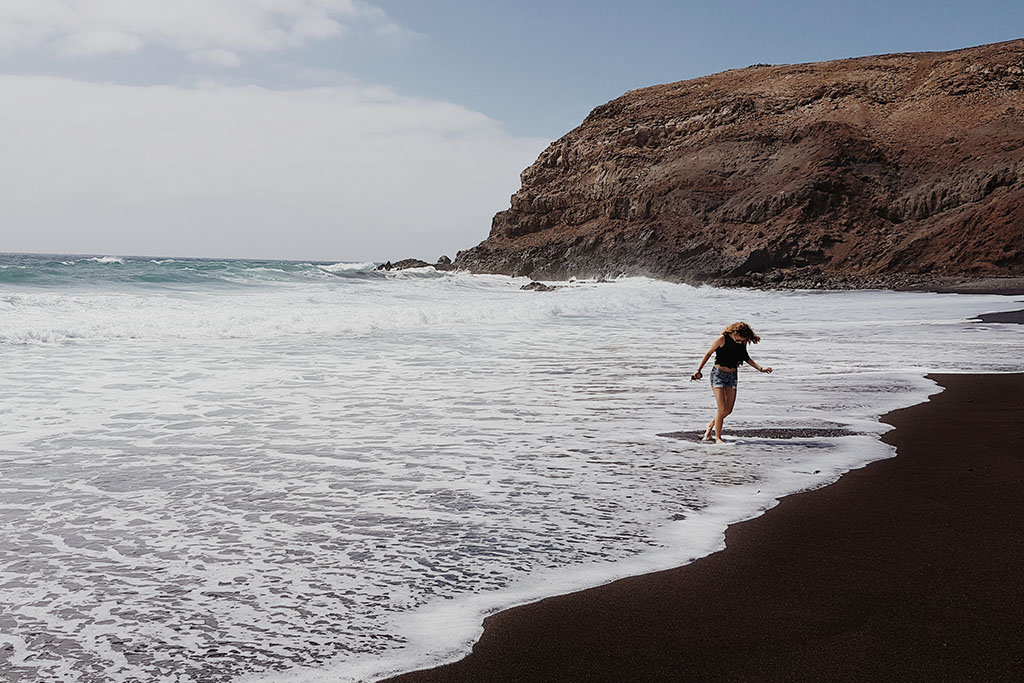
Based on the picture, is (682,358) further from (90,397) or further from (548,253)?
(548,253)

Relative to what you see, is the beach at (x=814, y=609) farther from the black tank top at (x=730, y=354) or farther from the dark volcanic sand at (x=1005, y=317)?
the dark volcanic sand at (x=1005, y=317)

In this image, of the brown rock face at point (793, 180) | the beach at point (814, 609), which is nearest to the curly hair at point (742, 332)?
the beach at point (814, 609)

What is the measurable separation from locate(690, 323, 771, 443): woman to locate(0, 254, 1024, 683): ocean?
12.3 inches

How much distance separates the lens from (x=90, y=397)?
25.1 ft

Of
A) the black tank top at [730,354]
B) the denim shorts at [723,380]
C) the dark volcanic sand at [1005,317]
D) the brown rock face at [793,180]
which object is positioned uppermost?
the brown rock face at [793,180]

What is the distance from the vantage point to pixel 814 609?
3020 millimetres

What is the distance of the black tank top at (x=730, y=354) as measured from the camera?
21.0 feet

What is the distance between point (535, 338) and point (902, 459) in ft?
30.7

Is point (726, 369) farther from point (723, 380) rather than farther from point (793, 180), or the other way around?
point (793, 180)

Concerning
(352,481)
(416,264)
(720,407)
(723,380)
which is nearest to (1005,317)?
(723,380)

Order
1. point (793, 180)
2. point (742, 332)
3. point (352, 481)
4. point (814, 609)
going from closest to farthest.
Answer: point (814, 609), point (352, 481), point (742, 332), point (793, 180)

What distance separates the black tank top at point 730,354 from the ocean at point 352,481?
0.60 metres

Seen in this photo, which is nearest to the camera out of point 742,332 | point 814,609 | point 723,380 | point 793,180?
point 814,609

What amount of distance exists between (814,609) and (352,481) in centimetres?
280
